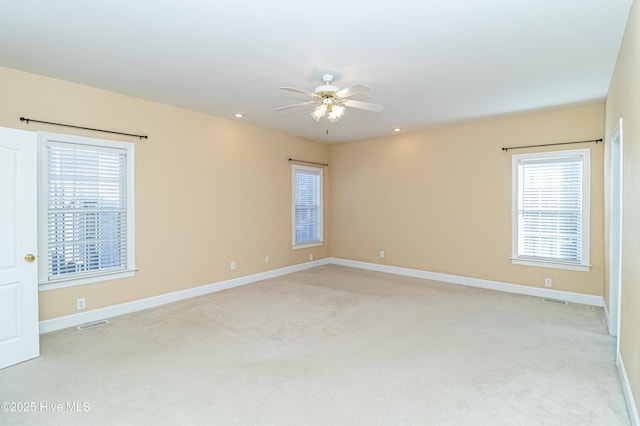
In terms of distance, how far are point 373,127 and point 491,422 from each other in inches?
180

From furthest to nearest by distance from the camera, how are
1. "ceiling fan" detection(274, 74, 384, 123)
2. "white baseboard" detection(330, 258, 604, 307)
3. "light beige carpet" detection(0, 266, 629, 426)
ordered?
1. "white baseboard" detection(330, 258, 604, 307)
2. "ceiling fan" detection(274, 74, 384, 123)
3. "light beige carpet" detection(0, 266, 629, 426)

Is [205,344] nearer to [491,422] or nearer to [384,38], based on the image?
[491,422]

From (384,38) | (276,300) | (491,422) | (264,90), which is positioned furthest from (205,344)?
(384,38)

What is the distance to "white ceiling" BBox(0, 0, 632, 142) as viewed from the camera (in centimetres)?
229

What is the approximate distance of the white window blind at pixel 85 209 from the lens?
3.63 m

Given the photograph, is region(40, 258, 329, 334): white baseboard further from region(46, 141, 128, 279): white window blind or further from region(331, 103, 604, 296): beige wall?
region(331, 103, 604, 296): beige wall

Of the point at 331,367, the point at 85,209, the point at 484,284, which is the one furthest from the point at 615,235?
the point at 85,209

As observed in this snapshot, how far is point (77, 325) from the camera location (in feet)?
12.3

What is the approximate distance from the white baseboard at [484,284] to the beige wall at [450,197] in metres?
0.08

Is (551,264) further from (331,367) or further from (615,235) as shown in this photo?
(331,367)

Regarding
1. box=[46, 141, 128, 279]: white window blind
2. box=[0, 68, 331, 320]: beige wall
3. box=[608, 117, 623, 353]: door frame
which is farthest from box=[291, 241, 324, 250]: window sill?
box=[608, 117, 623, 353]: door frame

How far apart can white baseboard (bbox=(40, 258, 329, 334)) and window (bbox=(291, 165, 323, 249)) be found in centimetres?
80

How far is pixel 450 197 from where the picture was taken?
5.79m

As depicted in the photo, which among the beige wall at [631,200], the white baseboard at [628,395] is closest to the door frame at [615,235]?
the beige wall at [631,200]
